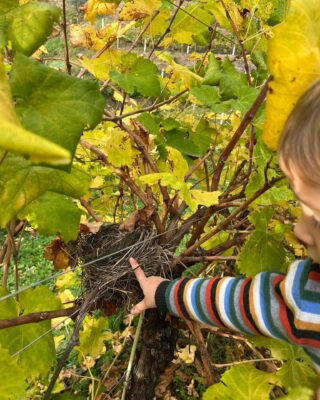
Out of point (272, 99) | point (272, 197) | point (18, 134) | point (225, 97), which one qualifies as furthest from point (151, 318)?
point (18, 134)

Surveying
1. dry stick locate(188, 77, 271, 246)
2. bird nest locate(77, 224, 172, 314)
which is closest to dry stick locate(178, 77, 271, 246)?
dry stick locate(188, 77, 271, 246)

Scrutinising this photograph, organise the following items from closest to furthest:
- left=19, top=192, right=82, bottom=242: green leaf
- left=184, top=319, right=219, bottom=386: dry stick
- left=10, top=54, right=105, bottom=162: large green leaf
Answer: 1. left=10, top=54, right=105, bottom=162: large green leaf
2. left=19, top=192, right=82, bottom=242: green leaf
3. left=184, top=319, right=219, bottom=386: dry stick

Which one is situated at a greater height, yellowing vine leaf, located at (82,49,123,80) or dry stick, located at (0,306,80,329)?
yellowing vine leaf, located at (82,49,123,80)

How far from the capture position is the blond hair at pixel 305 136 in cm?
57

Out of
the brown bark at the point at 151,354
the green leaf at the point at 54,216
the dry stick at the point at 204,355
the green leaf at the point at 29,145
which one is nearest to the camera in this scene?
the green leaf at the point at 29,145

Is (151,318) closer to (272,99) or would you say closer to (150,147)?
(150,147)

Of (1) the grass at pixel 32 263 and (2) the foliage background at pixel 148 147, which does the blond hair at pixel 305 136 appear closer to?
(2) the foliage background at pixel 148 147

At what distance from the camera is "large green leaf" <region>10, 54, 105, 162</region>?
0.52m

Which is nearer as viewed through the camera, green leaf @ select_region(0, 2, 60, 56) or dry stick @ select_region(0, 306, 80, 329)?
green leaf @ select_region(0, 2, 60, 56)

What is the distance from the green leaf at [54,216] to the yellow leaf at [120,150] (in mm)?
176

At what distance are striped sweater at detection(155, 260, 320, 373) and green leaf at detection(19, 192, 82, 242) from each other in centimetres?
22

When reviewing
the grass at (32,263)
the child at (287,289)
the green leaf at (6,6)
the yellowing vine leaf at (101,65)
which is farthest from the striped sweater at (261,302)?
the grass at (32,263)

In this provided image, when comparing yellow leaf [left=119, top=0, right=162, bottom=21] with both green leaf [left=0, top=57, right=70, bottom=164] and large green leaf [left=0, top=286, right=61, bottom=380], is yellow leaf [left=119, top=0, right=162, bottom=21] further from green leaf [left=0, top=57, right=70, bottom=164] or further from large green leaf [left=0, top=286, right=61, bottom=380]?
green leaf [left=0, top=57, right=70, bottom=164]

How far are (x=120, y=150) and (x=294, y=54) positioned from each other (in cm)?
56
